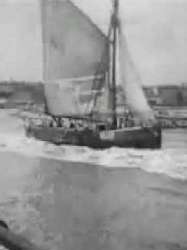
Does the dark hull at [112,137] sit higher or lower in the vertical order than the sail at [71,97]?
lower

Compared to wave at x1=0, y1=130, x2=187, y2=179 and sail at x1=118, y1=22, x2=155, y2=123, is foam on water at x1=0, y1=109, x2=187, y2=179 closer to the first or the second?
wave at x1=0, y1=130, x2=187, y2=179

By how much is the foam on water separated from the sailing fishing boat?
0.19 m

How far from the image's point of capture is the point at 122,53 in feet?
17.9

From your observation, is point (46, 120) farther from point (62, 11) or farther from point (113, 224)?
point (113, 224)

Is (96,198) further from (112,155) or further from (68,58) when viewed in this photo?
(68,58)

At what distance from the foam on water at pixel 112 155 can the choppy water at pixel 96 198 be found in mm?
12

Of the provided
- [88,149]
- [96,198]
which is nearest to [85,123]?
[88,149]

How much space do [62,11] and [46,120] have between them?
1853 mm

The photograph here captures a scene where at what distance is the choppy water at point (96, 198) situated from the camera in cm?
219

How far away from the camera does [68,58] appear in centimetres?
623

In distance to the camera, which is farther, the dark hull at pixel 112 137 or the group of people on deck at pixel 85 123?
the group of people on deck at pixel 85 123

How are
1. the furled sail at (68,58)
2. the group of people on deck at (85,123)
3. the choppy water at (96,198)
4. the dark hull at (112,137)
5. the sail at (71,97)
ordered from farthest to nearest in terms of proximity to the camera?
the sail at (71,97)
the furled sail at (68,58)
the group of people on deck at (85,123)
the dark hull at (112,137)
the choppy water at (96,198)

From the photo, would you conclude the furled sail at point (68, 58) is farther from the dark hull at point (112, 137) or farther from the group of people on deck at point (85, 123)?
the dark hull at point (112, 137)

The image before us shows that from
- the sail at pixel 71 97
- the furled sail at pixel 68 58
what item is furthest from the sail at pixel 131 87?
the sail at pixel 71 97
